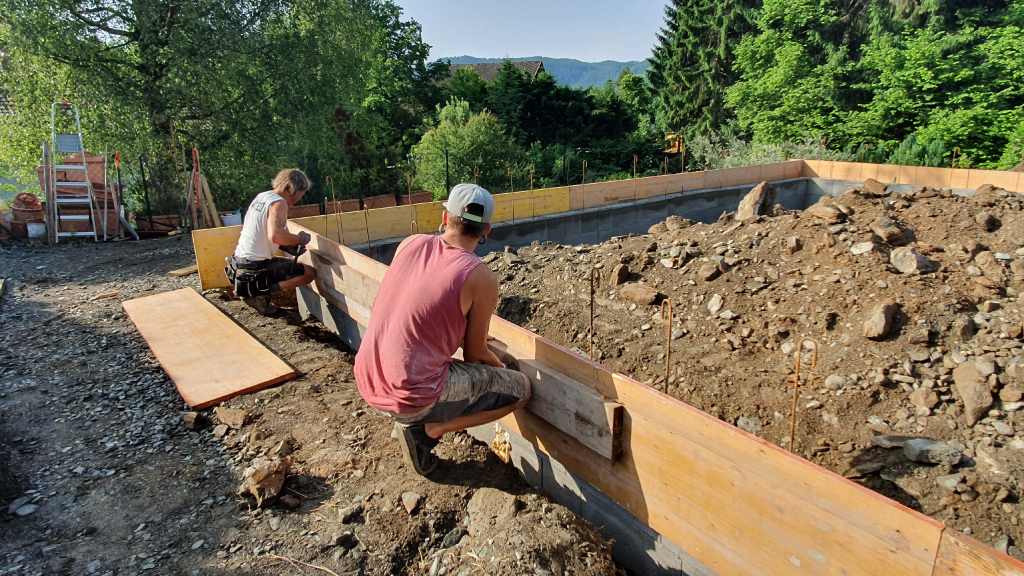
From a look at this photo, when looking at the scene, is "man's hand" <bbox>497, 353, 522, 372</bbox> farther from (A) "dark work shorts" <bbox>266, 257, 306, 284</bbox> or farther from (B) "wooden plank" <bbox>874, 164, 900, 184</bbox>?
(B) "wooden plank" <bbox>874, 164, 900, 184</bbox>

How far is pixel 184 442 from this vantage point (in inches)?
132

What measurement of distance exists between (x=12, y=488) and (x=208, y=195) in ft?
26.4

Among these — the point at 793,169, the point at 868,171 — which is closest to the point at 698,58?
the point at 793,169

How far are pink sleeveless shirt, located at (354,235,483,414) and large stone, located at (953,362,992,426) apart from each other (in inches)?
162

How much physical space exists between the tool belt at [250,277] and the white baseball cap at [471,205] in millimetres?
3246

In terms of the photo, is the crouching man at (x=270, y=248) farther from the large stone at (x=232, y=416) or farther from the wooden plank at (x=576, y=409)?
the wooden plank at (x=576, y=409)

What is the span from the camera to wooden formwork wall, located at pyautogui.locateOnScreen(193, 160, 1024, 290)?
20.6 feet

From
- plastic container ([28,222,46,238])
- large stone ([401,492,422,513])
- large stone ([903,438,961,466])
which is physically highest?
plastic container ([28,222,46,238])

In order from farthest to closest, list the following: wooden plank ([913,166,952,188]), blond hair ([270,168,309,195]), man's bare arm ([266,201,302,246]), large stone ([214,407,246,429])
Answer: wooden plank ([913,166,952,188])
blond hair ([270,168,309,195])
man's bare arm ([266,201,302,246])
large stone ([214,407,246,429])

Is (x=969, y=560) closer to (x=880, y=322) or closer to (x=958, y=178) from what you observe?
(x=880, y=322)

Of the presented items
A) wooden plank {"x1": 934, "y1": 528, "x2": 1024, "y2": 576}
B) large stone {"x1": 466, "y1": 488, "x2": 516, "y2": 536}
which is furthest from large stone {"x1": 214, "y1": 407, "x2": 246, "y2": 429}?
wooden plank {"x1": 934, "y1": 528, "x2": 1024, "y2": 576}

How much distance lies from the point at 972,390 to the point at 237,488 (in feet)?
17.1

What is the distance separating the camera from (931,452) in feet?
12.8

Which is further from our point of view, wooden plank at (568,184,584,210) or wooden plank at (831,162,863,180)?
wooden plank at (831,162,863,180)
